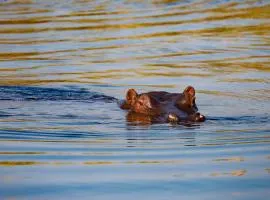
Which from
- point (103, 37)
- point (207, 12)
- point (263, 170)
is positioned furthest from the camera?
point (207, 12)

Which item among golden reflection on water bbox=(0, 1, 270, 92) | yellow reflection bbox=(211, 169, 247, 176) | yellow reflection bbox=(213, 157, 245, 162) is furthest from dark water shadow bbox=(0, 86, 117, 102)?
yellow reflection bbox=(211, 169, 247, 176)

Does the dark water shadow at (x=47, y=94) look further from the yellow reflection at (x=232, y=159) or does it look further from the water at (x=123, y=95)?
the yellow reflection at (x=232, y=159)

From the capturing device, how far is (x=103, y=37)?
22.8 meters

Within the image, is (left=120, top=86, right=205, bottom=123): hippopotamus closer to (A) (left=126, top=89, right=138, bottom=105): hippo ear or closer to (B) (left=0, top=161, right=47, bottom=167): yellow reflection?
(A) (left=126, top=89, right=138, bottom=105): hippo ear

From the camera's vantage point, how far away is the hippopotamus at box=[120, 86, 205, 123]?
11.6m

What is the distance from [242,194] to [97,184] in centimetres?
126

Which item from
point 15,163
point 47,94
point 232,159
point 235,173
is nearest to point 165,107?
point 47,94

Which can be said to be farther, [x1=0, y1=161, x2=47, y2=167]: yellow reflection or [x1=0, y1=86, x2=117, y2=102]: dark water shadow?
[x1=0, y1=86, x2=117, y2=102]: dark water shadow

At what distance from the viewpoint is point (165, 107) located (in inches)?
474

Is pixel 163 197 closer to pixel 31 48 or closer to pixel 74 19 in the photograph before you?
pixel 31 48

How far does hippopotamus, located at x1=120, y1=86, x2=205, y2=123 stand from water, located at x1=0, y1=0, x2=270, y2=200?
0.88ft

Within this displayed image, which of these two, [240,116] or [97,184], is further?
[240,116]

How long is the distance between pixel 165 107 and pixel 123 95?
2.60 m

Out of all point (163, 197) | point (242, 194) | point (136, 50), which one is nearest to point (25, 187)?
point (163, 197)
